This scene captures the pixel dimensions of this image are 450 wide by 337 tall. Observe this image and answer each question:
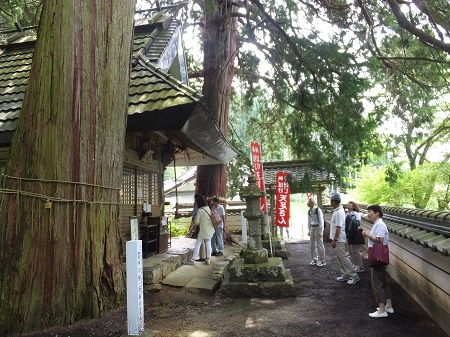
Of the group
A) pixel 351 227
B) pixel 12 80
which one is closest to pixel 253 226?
pixel 351 227

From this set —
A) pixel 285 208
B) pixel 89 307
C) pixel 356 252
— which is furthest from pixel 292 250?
pixel 89 307

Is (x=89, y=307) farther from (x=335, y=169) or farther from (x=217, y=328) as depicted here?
(x=335, y=169)

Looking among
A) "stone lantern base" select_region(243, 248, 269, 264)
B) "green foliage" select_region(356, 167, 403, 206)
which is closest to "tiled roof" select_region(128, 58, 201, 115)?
"stone lantern base" select_region(243, 248, 269, 264)

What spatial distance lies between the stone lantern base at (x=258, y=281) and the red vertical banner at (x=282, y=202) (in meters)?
5.65

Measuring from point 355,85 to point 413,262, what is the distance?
176 inches

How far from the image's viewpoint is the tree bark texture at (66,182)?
3588mm

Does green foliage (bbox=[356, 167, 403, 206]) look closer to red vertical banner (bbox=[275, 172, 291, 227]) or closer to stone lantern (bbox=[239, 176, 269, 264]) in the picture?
red vertical banner (bbox=[275, 172, 291, 227])

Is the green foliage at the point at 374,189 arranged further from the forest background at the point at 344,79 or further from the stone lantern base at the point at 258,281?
the stone lantern base at the point at 258,281

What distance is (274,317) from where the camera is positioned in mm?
5289

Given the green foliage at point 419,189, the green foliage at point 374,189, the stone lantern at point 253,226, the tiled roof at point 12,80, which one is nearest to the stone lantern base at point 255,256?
the stone lantern at point 253,226

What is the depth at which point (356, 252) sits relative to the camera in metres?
8.44

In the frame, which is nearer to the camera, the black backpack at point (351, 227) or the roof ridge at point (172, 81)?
the roof ridge at point (172, 81)

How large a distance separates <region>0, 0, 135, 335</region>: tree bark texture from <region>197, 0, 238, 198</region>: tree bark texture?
8.09m

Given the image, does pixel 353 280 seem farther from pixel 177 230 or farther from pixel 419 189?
pixel 419 189
